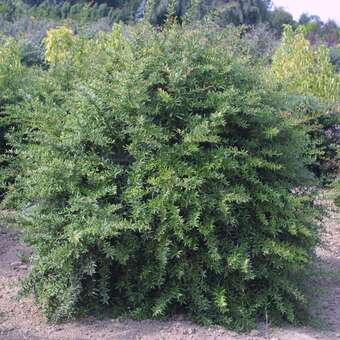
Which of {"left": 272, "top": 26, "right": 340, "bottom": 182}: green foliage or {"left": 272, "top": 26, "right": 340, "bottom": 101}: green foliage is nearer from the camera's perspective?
{"left": 272, "top": 26, "right": 340, "bottom": 182}: green foliage

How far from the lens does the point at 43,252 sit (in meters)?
4.15

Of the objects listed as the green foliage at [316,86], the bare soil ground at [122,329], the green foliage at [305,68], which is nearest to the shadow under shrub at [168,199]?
the bare soil ground at [122,329]

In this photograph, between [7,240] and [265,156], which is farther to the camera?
[7,240]

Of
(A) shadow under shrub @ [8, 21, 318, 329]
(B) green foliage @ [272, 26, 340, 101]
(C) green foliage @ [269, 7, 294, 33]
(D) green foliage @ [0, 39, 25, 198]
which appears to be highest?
(C) green foliage @ [269, 7, 294, 33]

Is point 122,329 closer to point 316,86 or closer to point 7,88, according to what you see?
point 7,88

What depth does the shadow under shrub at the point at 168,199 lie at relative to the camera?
13.1ft

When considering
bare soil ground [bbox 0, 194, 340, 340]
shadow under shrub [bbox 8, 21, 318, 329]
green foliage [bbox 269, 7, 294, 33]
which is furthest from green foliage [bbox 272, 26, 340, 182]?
green foliage [bbox 269, 7, 294, 33]

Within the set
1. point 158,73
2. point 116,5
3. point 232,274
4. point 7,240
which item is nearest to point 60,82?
point 7,240

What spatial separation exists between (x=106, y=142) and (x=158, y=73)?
0.62 m

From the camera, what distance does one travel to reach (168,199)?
398 centimetres

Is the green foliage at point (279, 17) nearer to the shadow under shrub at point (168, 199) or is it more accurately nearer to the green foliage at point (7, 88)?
the green foliage at point (7, 88)

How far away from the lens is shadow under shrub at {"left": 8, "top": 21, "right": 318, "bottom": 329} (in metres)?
3.99

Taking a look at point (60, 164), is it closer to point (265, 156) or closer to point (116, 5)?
point (265, 156)

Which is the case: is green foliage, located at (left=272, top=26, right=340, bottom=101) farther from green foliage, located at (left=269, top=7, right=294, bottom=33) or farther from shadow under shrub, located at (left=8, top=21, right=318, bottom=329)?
green foliage, located at (left=269, top=7, right=294, bottom=33)
